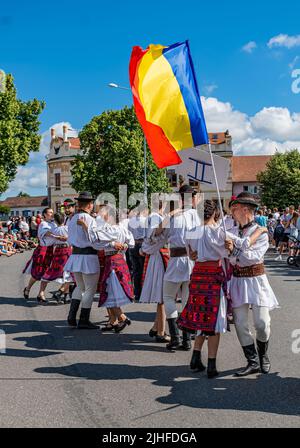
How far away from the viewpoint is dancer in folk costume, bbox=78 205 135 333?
7469mm

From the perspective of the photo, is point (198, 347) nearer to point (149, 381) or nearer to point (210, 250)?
point (149, 381)

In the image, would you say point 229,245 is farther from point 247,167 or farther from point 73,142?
point 73,142

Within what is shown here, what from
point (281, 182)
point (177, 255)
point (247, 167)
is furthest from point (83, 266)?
point (247, 167)

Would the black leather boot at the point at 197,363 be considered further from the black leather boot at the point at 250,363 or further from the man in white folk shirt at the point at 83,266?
the man in white folk shirt at the point at 83,266

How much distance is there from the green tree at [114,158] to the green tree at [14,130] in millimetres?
12216

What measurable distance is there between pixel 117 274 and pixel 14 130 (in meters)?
28.7

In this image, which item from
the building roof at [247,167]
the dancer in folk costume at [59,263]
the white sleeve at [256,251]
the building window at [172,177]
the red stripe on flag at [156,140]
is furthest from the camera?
the building roof at [247,167]

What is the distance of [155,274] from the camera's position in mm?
7020

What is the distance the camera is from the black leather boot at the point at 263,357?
5461mm

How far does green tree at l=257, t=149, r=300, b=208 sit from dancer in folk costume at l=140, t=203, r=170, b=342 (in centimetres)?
5396

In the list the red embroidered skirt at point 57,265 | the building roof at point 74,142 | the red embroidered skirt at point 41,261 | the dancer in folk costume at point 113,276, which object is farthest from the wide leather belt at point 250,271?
the building roof at point 74,142

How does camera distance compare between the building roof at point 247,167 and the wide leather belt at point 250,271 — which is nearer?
the wide leather belt at point 250,271

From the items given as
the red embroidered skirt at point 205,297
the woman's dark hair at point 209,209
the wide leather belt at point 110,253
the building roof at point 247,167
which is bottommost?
the red embroidered skirt at point 205,297

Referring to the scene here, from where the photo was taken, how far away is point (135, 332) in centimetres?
762
